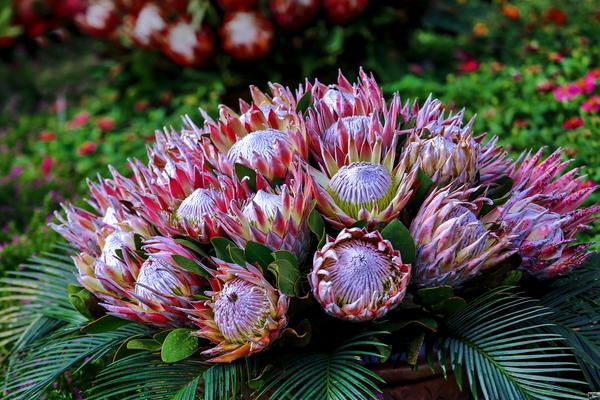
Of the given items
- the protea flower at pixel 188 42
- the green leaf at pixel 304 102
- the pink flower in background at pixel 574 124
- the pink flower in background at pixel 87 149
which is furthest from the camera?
the pink flower in background at pixel 87 149

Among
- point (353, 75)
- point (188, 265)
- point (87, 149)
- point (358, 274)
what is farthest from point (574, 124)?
point (87, 149)

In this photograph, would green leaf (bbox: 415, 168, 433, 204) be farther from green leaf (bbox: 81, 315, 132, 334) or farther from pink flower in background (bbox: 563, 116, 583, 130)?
pink flower in background (bbox: 563, 116, 583, 130)

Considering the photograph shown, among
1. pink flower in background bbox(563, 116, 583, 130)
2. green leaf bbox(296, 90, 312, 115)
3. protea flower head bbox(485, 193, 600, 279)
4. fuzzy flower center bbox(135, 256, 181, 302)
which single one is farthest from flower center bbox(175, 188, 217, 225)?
pink flower in background bbox(563, 116, 583, 130)

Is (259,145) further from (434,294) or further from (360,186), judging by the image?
(434,294)

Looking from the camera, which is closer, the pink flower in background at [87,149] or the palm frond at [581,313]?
the palm frond at [581,313]

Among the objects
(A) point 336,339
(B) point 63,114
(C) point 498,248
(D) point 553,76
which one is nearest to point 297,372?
(A) point 336,339

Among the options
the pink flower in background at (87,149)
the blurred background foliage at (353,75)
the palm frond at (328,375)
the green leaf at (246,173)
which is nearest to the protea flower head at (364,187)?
the green leaf at (246,173)

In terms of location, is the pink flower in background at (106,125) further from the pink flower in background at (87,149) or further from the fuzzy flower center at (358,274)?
the fuzzy flower center at (358,274)
